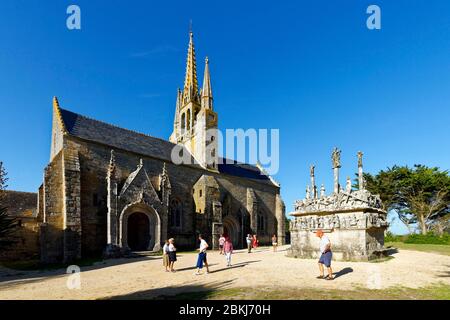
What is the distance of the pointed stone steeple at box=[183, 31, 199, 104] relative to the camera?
36250 mm

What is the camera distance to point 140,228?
73.3 feet

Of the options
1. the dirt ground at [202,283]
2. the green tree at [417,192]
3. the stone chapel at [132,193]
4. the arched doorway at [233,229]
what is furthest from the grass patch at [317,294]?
the green tree at [417,192]

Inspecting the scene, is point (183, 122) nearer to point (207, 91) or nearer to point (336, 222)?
point (207, 91)

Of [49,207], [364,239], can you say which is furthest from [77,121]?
[364,239]

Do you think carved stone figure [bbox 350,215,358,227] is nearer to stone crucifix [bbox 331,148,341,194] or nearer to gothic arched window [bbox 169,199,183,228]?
stone crucifix [bbox 331,148,341,194]

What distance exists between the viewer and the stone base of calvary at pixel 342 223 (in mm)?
13438

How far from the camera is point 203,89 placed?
3466 cm

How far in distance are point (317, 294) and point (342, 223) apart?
856 centimetres

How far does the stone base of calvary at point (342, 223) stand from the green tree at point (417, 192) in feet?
83.0

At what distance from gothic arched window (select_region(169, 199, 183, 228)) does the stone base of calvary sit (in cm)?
1168

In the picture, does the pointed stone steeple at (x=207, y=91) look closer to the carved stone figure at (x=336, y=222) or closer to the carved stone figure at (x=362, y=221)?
the carved stone figure at (x=336, y=222)

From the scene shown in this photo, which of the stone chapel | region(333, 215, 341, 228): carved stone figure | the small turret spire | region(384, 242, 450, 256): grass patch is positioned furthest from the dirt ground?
the small turret spire

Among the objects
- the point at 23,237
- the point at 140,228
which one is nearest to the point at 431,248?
the point at 140,228
